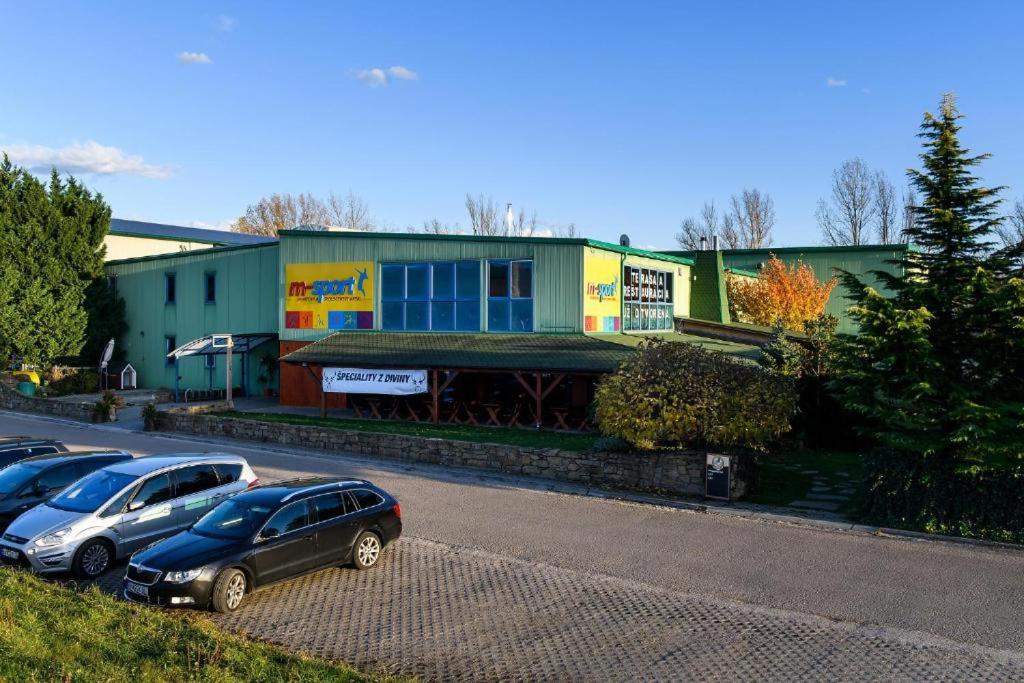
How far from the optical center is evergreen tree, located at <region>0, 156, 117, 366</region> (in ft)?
123

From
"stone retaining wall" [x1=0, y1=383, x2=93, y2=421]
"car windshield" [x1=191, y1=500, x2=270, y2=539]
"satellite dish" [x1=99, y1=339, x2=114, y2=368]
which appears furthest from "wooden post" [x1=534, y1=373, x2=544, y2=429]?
"satellite dish" [x1=99, y1=339, x2=114, y2=368]

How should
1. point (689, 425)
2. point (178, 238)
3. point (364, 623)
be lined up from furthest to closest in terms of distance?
1. point (178, 238)
2. point (689, 425)
3. point (364, 623)

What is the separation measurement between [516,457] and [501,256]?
419 inches

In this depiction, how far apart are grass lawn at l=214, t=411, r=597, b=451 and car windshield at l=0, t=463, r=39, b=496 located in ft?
32.7

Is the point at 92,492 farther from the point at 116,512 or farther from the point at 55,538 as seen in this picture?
the point at 55,538

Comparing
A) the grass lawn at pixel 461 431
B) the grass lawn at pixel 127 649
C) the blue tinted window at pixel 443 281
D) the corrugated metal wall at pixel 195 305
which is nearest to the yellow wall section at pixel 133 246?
the corrugated metal wall at pixel 195 305

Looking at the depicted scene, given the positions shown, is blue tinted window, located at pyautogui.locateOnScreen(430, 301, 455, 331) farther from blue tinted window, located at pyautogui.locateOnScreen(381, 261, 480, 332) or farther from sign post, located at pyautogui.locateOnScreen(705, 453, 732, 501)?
sign post, located at pyautogui.locateOnScreen(705, 453, 732, 501)

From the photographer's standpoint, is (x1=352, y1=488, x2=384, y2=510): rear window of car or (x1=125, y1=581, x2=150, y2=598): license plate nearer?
(x1=125, y1=581, x2=150, y2=598): license plate

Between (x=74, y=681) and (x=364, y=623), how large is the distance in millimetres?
3308

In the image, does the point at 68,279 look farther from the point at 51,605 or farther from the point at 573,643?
the point at 573,643

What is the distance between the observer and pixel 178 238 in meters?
53.6

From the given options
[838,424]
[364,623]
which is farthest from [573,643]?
[838,424]

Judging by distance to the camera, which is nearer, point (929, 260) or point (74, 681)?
point (74, 681)

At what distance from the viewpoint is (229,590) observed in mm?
10727
